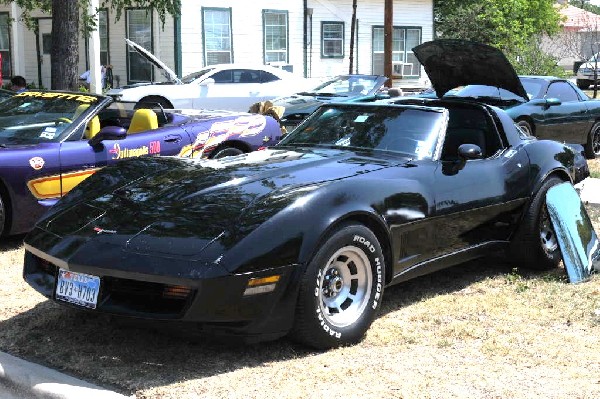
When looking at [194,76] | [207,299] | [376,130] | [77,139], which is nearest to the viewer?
[207,299]

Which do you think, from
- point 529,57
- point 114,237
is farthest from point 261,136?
point 529,57

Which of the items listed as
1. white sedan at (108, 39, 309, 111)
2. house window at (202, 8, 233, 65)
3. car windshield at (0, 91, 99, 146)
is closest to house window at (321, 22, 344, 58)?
house window at (202, 8, 233, 65)

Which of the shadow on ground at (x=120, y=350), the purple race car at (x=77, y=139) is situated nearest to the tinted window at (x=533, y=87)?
the purple race car at (x=77, y=139)

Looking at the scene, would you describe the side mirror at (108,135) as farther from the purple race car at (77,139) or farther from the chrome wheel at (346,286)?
the chrome wheel at (346,286)

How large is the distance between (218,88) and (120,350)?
46.0 ft

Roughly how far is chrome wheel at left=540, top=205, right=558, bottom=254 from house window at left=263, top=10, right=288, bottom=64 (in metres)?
18.9

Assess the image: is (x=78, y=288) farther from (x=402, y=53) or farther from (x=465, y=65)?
(x=402, y=53)

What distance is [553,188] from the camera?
613cm

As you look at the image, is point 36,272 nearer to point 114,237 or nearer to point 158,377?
point 114,237

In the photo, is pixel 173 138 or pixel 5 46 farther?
pixel 5 46

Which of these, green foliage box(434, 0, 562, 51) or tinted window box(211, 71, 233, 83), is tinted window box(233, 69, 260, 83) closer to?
tinted window box(211, 71, 233, 83)

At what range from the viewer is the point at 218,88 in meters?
18.1

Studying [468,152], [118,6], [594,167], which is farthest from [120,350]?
[118,6]

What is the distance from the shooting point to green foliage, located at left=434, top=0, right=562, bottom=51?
31500 mm
